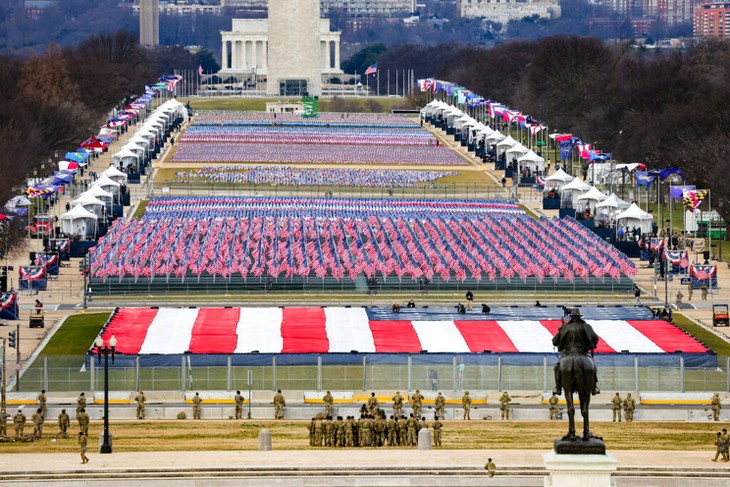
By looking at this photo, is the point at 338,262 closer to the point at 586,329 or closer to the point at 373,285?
the point at 373,285

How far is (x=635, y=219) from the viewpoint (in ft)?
342

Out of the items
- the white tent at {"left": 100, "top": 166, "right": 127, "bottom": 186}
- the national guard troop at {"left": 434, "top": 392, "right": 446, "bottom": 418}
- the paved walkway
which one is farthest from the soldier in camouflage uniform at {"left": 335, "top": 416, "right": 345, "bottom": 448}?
the white tent at {"left": 100, "top": 166, "right": 127, "bottom": 186}

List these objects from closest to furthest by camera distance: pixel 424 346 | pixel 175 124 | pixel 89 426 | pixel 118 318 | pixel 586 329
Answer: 1. pixel 586 329
2. pixel 89 426
3. pixel 424 346
4. pixel 118 318
5. pixel 175 124

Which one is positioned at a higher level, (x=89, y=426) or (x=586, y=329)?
(x=586, y=329)

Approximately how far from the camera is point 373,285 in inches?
3450

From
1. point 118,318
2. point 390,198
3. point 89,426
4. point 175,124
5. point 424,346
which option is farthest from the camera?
point 175,124

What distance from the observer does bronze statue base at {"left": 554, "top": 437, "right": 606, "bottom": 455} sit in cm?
3728

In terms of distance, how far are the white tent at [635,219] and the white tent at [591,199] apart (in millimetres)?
7428

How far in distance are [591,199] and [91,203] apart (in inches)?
987

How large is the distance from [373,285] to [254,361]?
22.5 meters

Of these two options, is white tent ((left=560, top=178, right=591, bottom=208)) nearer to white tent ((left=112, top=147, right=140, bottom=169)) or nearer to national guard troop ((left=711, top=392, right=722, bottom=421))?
white tent ((left=112, top=147, right=140, bottom=169))

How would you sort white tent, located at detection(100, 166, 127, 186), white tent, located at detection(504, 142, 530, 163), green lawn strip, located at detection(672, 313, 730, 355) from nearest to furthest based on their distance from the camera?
green lawn strip, located at detection(672, 313, 730, 355) < white tent, located at detection(100, 166, 127, 186) < white tent, located at detection(504, 142, 530, 163)

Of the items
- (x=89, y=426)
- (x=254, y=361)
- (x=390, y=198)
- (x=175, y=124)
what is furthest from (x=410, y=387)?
(x=175, y=124)

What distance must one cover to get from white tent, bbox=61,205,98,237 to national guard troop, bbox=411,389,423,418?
44615mm
